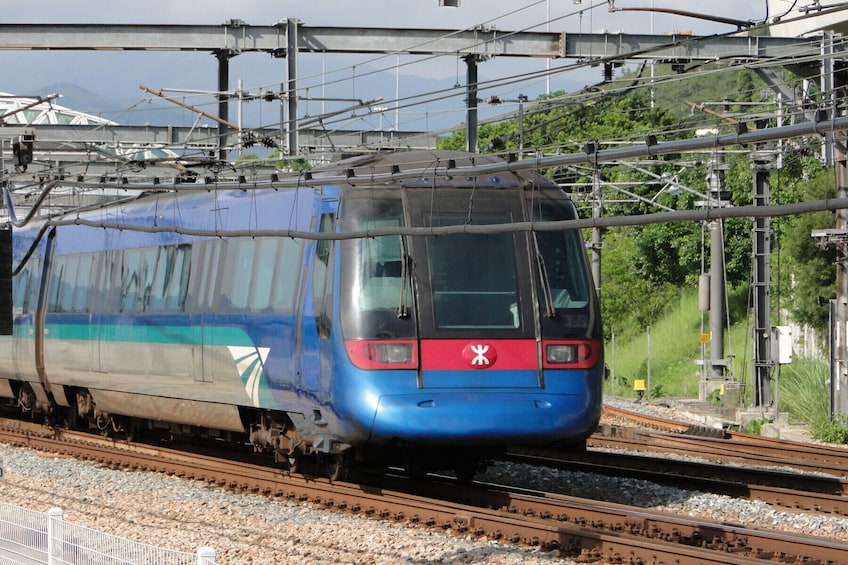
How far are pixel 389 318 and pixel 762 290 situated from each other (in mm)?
16308

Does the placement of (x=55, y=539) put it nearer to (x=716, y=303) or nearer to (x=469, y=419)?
(x=469, y=419)

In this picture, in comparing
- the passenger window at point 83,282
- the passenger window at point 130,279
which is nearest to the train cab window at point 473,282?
the passenger window at point 130,279

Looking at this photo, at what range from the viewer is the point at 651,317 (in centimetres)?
4825

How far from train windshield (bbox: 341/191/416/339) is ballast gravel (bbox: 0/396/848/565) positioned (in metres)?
1.67

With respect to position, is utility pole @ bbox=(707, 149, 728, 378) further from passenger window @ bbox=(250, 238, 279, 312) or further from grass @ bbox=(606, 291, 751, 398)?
passenger window @ bbox=(250, 238, 279, 312)

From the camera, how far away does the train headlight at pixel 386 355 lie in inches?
458

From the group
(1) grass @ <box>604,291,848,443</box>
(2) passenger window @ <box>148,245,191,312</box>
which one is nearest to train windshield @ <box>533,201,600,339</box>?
(2) passenger window @ <box>148,245,191,312</box>

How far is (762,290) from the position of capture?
2653 centimetres

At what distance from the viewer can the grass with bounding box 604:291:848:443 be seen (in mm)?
23859

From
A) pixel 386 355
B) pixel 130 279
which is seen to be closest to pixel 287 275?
pixel 386 355

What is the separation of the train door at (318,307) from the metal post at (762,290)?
14.7 metres

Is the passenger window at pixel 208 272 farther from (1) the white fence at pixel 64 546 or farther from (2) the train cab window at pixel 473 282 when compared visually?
(1) the white fence at pixel 64 546

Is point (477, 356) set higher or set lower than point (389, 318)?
lower

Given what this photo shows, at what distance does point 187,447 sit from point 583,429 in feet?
23.2
